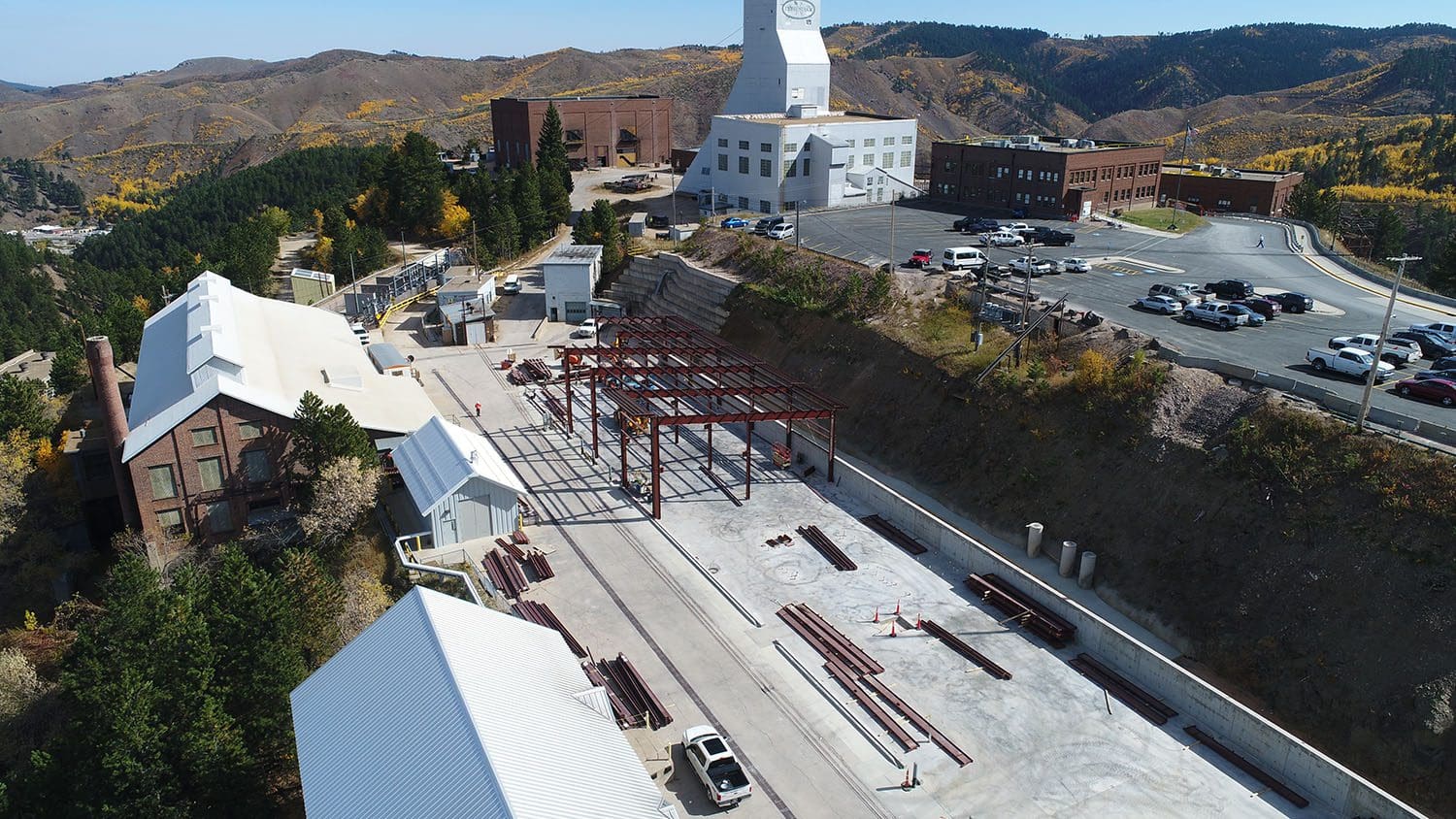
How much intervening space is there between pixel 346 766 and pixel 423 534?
15.3m

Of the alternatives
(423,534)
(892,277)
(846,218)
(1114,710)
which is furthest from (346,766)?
(846,218)

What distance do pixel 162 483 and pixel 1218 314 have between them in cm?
4780

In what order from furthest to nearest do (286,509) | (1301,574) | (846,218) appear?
(846,218) → (286,509) → (1301,574)

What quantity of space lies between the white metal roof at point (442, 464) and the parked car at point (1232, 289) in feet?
129

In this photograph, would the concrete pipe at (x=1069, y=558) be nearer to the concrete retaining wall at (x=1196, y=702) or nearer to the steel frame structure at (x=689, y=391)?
the concrete retaining wall at (x=1196, y=702)

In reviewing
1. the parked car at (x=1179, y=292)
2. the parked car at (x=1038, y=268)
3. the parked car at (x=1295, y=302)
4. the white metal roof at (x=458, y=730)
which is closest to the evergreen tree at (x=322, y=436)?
the white metal roof at (x=458, y=730)

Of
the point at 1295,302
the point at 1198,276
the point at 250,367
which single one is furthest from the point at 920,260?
the point at 250,367

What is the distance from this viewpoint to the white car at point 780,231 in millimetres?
67438

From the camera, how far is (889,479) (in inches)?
1615

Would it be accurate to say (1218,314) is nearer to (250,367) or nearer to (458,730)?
(458,730)

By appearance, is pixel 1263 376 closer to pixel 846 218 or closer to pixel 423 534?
pixel 423 534

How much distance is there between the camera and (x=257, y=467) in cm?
3653

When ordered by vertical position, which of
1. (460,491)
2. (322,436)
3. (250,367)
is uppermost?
(250,367)

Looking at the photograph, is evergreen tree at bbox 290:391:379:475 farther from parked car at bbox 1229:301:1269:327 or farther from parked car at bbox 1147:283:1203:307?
parked car at bbox 1229:301:1269:327
